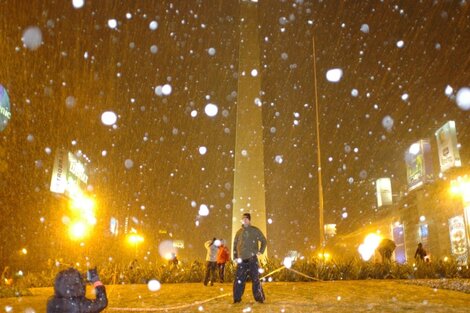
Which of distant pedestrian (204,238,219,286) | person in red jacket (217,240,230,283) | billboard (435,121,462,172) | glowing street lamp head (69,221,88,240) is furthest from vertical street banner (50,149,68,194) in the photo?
billboard (435,121,462,172)

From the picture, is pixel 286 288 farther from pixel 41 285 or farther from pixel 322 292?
pixel 41 285

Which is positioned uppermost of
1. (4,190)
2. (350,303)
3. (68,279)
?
(4,190)

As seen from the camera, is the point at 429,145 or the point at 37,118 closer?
the point at 37,118

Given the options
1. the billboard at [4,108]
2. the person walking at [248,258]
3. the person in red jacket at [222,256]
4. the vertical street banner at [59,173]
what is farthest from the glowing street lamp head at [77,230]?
the person walking at [248,258]

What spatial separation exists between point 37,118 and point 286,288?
20.8 metres

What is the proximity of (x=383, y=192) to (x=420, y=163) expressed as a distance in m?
12.1

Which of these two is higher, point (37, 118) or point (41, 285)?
point (37, 118)

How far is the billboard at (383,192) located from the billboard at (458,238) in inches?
656

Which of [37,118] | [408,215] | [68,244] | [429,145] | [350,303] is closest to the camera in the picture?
[350,303]

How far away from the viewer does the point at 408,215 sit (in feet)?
122

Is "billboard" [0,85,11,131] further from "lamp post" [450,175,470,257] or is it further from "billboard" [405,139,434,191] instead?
"billboard" [405,139,434,191]

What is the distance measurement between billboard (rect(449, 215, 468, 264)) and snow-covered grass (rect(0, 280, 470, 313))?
18350 mm

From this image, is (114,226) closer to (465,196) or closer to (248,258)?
(465,196)

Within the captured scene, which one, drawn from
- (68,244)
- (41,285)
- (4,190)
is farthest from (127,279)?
(68,244)
